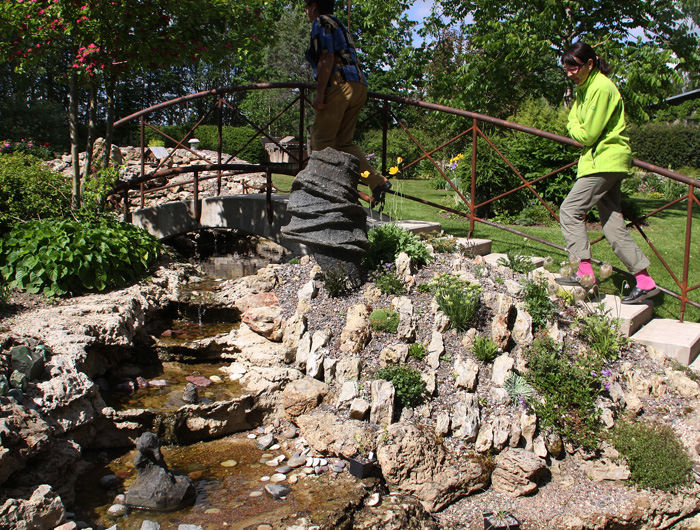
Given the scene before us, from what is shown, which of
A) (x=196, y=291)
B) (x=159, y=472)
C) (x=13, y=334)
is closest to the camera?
(x=159, y=472)

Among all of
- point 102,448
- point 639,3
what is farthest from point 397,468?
point 639,3

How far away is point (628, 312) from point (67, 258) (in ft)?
16.1

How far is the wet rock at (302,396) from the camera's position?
13.5 ft

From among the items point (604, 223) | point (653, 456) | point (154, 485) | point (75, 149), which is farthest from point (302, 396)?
point (75, 149)

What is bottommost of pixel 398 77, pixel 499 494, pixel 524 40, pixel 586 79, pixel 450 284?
pixel 499 494

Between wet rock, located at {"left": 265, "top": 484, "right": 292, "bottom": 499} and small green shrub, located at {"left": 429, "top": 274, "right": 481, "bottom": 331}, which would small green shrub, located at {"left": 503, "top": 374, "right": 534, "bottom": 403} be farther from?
wet rock, located at {"left": 265, "top": 484, "right": 292, "bottom": 499}

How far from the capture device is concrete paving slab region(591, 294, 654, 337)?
4.54 m

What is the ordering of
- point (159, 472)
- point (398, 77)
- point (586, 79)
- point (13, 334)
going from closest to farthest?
1. point (159, 472)
2. point (13, 334)
3. point (586, 79)
4. point (398, 77)

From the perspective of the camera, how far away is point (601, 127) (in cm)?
449

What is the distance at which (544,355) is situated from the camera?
4164 mm

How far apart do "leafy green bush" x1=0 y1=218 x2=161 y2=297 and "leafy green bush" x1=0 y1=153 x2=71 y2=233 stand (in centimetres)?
59

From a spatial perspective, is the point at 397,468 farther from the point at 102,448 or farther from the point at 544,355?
the point at 102,448

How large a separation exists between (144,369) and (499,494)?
2.95 meters

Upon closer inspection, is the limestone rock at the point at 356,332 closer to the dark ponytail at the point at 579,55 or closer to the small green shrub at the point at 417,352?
the small green shrub at the point at 417,352
